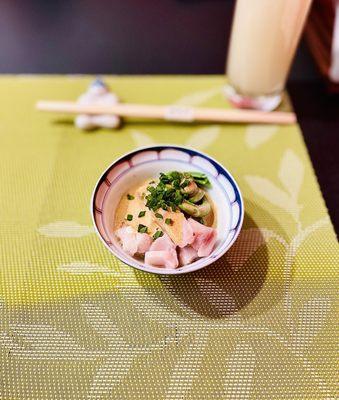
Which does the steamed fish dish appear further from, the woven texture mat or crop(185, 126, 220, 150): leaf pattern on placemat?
crop(185, 126, 220, 150): leaf pattern on placemat

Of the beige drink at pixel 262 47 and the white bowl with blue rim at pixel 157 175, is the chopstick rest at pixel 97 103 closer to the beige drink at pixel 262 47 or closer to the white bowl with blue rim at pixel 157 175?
the white bowl with blue rim at pixel 157 175

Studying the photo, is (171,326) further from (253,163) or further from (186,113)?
(186,113)

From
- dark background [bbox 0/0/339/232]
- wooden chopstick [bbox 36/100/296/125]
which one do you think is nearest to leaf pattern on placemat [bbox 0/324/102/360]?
wooden chopstick [bbox 36/100/296/125]

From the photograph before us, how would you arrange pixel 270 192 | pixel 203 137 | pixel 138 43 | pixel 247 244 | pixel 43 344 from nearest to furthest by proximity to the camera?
1. pixel 43 344
2. pixel 247 244
3. pixel 270 192
4. pixel 203 137
5. pixel 138 43

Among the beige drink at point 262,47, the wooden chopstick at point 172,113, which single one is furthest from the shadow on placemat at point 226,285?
the beige drink at point 262,47

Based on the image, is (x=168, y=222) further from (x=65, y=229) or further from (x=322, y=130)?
(x=322, y=130)

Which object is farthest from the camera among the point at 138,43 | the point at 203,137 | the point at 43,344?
the point at 138,43

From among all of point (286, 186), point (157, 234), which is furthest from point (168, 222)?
point (286, 186)
